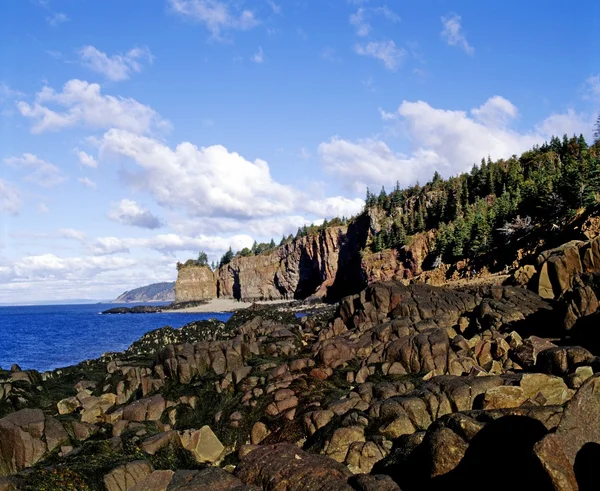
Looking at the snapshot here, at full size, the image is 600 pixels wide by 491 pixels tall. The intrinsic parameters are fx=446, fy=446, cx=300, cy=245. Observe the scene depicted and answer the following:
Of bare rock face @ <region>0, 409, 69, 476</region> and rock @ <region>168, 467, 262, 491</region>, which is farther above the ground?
rock @ <region>168, 467, 262, 491</region>

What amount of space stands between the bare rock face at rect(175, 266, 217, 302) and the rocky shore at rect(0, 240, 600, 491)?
148 metres

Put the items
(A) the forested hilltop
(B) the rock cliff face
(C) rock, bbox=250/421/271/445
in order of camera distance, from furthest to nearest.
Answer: (B) the rock cliff face
(A) the forested hilltop
(C) rock, bbox=250/421/271/445

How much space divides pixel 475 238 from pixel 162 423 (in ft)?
238

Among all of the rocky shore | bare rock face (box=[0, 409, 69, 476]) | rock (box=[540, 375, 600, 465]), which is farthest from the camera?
bare rock face (box=[0, 409, 69, 476])

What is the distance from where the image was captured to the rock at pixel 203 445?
18833mm

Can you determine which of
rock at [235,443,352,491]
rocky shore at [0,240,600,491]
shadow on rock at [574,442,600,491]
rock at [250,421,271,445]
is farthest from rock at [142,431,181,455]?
shadow on rock at [574,442,600,491]

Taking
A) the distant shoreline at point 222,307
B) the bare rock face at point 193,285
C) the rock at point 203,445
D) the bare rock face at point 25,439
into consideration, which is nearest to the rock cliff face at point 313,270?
the bare rock face at point 193,285

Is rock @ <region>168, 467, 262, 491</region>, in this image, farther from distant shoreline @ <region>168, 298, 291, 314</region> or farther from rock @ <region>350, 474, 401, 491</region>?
distant shoreline @ <region>168, 298, 291, 314</region>

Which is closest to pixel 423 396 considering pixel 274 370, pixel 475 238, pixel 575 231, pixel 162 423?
pixel 274 370

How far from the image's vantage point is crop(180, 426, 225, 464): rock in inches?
741

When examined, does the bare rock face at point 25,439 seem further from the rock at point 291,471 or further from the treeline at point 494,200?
the treeline at point 494,200

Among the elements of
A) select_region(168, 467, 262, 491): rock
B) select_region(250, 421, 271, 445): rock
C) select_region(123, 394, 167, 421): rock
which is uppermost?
select_region(168, 467, 262, 491): rock

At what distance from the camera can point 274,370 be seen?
1038 inches

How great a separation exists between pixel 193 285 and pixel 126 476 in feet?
583
